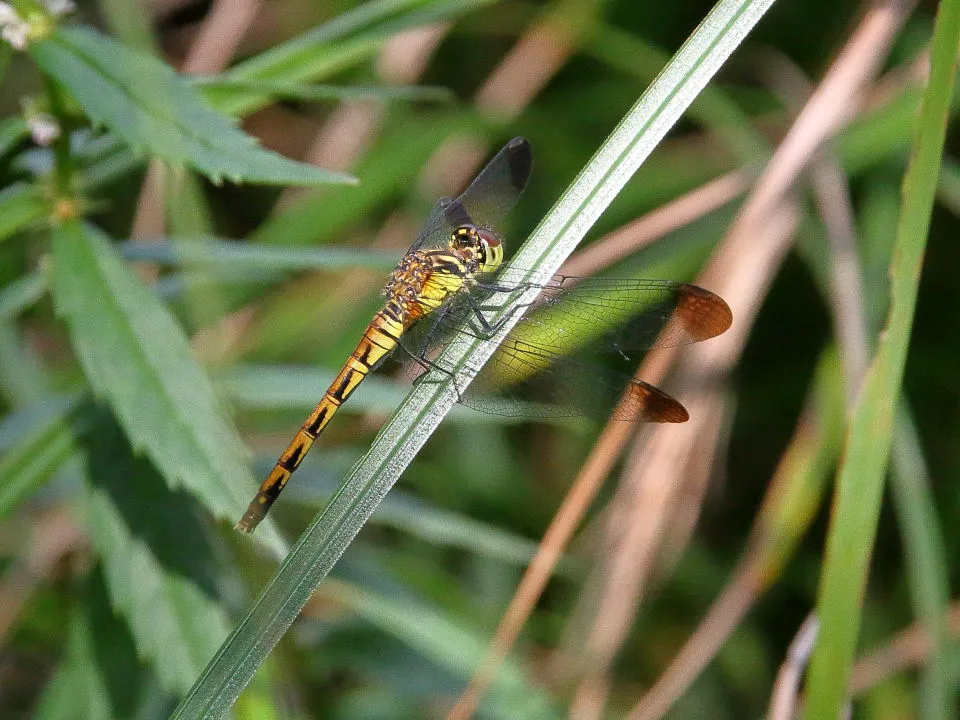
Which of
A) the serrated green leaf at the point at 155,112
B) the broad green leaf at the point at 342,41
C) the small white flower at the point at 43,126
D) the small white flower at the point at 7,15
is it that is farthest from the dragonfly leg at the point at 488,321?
the small white flower at the point at 7,15

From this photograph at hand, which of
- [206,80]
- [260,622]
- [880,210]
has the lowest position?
[260,622]

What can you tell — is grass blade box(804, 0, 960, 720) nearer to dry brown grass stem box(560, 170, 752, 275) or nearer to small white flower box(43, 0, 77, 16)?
dry brown grass stem box(560, 170, 752, 275)

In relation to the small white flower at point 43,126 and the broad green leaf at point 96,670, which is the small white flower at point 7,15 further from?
the broad green leaf at point 96,670

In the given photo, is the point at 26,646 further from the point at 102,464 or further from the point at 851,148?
the point at 851,148

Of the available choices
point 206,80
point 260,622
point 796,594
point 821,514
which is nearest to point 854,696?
point 796,594

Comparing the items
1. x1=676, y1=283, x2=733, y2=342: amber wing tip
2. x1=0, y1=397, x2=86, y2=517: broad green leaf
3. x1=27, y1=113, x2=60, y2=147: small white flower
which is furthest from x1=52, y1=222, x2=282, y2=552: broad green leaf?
x1=676, y1=283, x2=733, y2=342: amber wing tip

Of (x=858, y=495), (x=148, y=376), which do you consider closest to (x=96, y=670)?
(x=148, y=376)

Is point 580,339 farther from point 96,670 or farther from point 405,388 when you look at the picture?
point 96,670
